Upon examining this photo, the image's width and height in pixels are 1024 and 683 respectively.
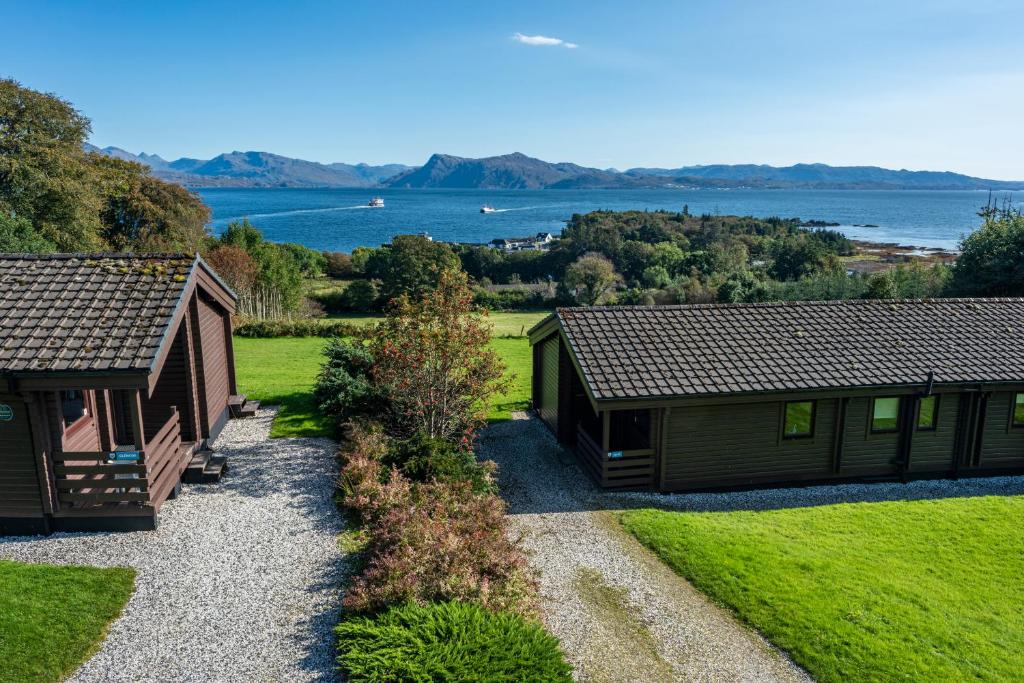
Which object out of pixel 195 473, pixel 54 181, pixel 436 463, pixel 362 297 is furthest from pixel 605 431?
pixel 362 297

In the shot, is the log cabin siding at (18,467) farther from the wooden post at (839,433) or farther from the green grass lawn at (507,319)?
the green grass lawn at (507,319)

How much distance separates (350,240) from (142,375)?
123 m

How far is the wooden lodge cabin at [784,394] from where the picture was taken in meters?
15.4

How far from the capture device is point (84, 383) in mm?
11570

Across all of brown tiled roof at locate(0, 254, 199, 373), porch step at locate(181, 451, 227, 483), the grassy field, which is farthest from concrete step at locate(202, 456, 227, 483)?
brown tiled roof at locate(0, 254, 199, 373)

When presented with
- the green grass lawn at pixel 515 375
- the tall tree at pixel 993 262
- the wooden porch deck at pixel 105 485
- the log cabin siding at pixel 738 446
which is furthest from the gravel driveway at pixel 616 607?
the tall tree at pixel 993 262

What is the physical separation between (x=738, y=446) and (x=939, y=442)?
5.18 m

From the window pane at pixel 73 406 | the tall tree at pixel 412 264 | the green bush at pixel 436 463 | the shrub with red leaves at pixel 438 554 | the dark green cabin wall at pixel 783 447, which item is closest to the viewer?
the shrub with red leaves at pixel 438 554

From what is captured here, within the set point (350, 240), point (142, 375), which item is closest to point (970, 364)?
point (142, 375)

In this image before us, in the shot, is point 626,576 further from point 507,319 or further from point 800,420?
point 507,319

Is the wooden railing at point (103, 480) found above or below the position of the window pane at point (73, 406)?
below

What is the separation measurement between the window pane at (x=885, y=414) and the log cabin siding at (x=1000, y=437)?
7.49 ft

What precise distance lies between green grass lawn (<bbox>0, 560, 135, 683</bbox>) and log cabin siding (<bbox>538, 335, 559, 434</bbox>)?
11.1 m

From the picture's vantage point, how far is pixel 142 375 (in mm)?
11570
